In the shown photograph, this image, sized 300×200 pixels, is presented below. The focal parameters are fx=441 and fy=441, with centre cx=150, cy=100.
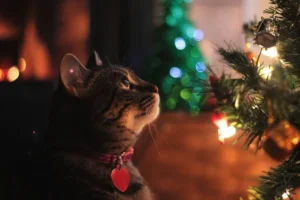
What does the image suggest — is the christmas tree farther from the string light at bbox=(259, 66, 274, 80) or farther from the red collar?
the red collar

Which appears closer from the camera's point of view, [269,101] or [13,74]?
[269,101]

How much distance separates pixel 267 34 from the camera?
2.65 ft

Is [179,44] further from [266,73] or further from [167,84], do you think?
[266,73]

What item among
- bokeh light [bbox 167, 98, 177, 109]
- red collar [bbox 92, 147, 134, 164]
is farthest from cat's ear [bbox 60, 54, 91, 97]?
bokeh light [bbox 167, 98, 177, 109]

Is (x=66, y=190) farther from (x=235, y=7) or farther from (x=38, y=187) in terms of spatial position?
(x=235, y=7)

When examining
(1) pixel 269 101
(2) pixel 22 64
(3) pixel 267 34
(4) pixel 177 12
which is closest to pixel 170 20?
(4) pixel 177 12

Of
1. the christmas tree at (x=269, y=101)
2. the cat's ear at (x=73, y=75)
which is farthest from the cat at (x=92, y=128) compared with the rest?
the christmas tree at (x=269, y=101)

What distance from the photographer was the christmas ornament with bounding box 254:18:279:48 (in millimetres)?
808

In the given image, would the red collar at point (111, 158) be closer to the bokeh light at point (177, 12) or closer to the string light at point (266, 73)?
the string light at point (266, 73)

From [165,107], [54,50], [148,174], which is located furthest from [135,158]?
[54,50]

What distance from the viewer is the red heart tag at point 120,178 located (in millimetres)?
969

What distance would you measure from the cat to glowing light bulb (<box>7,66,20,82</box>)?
0.69 metres

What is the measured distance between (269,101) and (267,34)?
15 centimetres

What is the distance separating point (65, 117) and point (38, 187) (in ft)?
0.55
